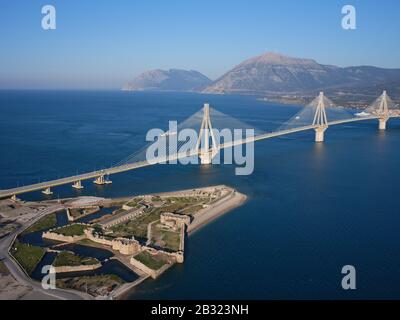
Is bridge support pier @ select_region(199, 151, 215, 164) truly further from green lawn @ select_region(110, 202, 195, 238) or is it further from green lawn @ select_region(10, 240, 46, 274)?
green lawn @ select_region(10, 240, 46, 274)

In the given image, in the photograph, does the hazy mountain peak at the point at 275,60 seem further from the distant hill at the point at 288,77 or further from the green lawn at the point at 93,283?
the green lawn at the point at 93,283

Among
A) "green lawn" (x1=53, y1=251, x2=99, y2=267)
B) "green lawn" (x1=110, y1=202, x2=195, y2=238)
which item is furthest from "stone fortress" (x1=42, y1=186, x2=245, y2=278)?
"green lawn" (x1=53, y1=251, x2=99, y2=267)

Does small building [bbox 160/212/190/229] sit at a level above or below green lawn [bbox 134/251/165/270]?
above

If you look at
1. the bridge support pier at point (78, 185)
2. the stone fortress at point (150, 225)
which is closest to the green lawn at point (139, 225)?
the stone fortress at point (150, 225)

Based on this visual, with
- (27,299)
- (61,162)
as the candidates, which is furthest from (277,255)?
(61,162)

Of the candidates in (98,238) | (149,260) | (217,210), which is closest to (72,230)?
(98,238)

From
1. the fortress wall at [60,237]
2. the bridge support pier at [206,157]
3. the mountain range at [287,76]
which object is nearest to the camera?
the fortress wall at [60,237]
